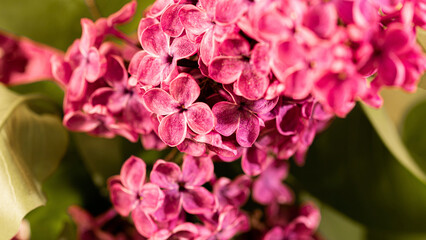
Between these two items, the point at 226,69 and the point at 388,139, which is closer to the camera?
the point at 226,69

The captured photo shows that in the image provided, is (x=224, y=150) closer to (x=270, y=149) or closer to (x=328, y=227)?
(x=270, y=149)

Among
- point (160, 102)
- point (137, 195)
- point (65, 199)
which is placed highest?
point (160, 102)

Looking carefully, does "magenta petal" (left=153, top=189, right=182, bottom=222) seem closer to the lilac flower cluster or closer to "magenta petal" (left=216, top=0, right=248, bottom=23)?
the lilac flower cluster

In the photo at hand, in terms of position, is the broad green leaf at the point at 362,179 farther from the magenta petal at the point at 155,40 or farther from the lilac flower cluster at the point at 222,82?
the magenta petal at the point at 155,40

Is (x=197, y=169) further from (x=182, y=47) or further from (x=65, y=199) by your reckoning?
(x=65, y=199)

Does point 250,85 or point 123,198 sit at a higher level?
point 250,85

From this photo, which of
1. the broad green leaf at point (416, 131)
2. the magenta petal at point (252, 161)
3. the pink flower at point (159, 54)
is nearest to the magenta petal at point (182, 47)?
the pink flower at point (159, 54)

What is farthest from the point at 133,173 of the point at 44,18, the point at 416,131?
the point at 416,131
